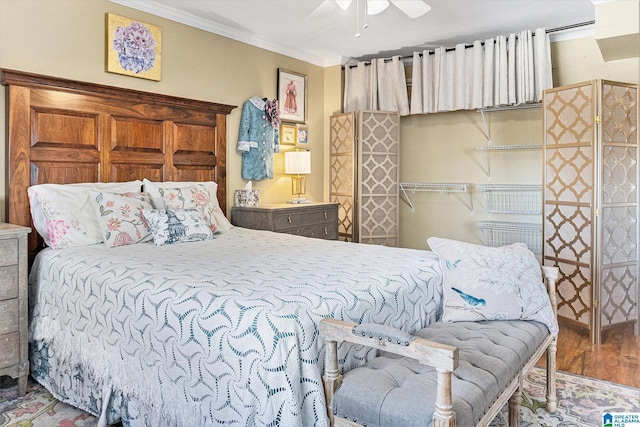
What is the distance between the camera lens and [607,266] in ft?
10.8

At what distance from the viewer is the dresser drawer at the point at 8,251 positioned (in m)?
2.29

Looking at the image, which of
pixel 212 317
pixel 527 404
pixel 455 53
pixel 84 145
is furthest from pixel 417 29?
pixel 212 317

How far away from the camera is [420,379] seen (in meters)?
1.43

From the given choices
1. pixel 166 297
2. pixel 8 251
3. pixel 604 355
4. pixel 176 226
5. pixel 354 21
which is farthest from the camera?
pixel 354 21

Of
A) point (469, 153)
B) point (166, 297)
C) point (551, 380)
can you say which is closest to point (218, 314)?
point (166, 297)

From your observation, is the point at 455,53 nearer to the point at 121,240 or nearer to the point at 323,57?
the point at 323,57

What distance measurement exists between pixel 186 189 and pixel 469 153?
2.83m

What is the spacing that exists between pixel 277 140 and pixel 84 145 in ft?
5.96

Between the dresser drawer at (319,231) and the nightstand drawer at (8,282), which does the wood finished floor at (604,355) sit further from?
the nightstand drawer at (8,282)

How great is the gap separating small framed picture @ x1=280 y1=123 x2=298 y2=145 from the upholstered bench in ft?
10.5

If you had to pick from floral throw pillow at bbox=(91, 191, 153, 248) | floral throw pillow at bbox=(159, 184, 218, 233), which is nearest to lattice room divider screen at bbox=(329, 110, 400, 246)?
floral throw pillow at bbox=(159, 184, 218, 233)

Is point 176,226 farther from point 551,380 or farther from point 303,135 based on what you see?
point 303,135

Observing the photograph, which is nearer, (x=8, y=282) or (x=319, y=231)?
(x=8, y=282)

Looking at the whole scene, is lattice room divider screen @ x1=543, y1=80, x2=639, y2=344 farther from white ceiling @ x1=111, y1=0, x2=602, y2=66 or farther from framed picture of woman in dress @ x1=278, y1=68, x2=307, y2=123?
framed picture of woman in dress @ x1=278, y1=68, x2=307, y2=123
